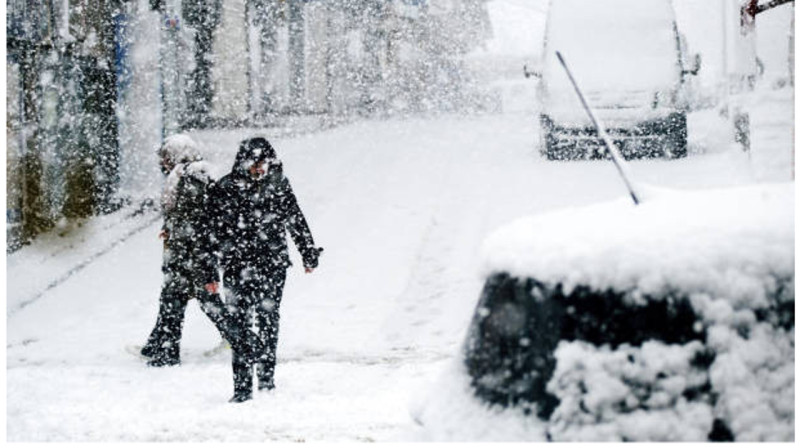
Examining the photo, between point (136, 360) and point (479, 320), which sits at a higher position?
point (479, 320)

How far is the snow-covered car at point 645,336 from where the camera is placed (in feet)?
6.79

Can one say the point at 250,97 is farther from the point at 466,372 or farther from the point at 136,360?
the point at 466,372

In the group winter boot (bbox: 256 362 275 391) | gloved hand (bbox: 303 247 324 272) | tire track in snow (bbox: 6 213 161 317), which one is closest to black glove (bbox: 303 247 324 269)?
gloved hand (bbox: 303 247 324 272)

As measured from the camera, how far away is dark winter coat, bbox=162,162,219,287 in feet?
19.3

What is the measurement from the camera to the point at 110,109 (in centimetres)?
1206

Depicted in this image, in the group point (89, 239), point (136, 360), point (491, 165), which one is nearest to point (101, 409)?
point (136, 360)

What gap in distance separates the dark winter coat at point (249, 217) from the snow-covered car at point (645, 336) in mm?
3374

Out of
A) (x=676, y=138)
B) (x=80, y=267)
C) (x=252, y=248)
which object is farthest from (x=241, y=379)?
(x=676, y=138)

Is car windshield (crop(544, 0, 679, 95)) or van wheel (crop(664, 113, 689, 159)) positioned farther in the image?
car windshield (crop(544, 0, 679, 95))

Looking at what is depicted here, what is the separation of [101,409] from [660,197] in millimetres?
3829

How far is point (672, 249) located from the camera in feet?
7.01

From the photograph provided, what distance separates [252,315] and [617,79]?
11227mm

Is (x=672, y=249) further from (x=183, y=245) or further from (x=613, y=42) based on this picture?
(x=613, y=42)

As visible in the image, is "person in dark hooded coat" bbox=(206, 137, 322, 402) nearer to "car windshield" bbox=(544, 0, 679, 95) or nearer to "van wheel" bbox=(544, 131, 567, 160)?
"van wheel" bbox=(544, 131, 567, 160)
